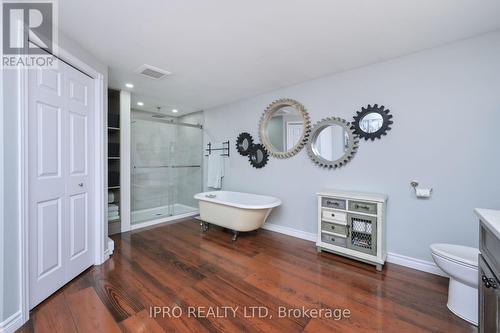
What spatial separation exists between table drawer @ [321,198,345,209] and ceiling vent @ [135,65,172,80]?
8.37 ft

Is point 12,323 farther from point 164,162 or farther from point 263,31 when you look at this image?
point 164,162

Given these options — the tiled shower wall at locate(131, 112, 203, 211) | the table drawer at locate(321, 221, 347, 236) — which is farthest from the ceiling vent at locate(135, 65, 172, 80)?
the table drawer at locate(321, 221, 347, 236)

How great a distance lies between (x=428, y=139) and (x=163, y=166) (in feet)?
13.9

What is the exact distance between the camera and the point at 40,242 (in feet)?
5.56

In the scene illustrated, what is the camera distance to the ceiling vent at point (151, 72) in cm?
251

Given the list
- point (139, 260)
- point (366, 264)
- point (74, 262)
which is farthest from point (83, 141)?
point (366, 264)

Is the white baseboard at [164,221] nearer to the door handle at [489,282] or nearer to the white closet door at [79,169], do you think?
the white closet door at [79,169]

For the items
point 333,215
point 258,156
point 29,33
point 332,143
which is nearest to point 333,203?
point 333,215

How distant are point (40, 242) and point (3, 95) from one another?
1136 mm

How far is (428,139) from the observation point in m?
2.16

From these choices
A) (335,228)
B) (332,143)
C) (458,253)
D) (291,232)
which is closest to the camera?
(458,253)

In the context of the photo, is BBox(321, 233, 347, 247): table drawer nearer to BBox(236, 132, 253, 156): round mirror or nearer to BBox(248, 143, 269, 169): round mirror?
BBox(248, 143, 269, 169): round mirror

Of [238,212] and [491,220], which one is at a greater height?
Result: [491,220]

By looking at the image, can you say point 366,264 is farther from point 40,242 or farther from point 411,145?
point 40,242
